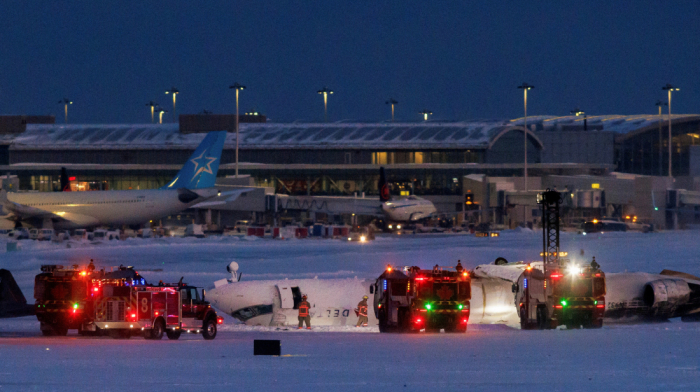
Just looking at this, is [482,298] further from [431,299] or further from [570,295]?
[431,299]

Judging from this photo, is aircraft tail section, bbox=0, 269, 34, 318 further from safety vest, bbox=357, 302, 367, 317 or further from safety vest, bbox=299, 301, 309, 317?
safety vest, bbox=357, 302, 367, 317

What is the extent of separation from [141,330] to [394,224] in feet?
221

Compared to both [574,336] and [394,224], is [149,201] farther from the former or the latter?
[574,336]

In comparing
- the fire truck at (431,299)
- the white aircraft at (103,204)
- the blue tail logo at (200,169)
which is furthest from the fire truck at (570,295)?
the blue tail logo at (200,169)

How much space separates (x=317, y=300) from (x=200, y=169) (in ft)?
154

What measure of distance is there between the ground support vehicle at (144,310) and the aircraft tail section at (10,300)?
21.0 feet

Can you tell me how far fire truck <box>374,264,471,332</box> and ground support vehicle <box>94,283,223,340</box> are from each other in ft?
A: 22.9

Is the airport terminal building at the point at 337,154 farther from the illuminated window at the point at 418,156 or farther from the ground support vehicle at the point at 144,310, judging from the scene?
the ground support vehicle at the point at 144,310

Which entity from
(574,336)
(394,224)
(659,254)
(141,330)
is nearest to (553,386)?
(574,336)

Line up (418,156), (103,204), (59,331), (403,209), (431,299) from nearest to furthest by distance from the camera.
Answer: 1. (59,331)
2. (431,299)
3. (103,204)
4. (403,209)
5. (418,156)

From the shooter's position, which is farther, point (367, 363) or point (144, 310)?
point (144, 310)

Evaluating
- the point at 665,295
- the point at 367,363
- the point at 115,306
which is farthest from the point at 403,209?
the point at 367,363

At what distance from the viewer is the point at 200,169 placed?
80.1 meters

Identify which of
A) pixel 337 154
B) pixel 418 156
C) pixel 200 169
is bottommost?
pixel 200 169
